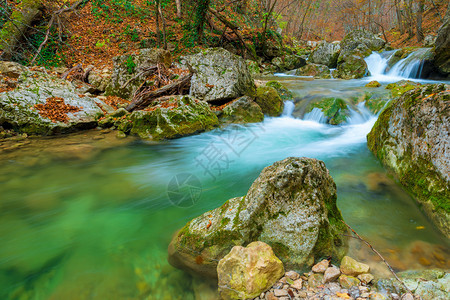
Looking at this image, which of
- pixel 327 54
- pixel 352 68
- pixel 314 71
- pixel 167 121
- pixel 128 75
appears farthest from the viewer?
pixel 327 54

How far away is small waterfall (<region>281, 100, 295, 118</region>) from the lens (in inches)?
344

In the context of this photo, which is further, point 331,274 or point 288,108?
point 288,108

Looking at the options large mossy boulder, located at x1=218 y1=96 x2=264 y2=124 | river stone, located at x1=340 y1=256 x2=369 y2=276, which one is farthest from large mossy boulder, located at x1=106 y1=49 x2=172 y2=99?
river stone, located at x1=340 y1=256 x2=369 y2=276

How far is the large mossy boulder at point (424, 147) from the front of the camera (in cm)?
268

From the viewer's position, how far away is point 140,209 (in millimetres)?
3678

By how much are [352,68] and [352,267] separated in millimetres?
14327

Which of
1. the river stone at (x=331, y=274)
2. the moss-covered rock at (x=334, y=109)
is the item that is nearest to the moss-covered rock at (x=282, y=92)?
the moss-covered rock at (x=334, y=109)

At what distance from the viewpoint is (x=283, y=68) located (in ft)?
56.3

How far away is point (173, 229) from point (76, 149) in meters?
3.97

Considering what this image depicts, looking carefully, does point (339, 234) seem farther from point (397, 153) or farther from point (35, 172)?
point (35, 172)

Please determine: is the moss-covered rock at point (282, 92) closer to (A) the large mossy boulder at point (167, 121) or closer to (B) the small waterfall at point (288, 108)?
(B) the small waterfall at point (288, 108)

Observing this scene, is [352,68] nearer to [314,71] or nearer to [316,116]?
[314,71]

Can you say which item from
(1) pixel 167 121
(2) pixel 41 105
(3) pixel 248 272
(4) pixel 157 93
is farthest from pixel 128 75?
(3) pixel 248 272

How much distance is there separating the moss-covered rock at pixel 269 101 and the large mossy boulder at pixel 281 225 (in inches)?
251
